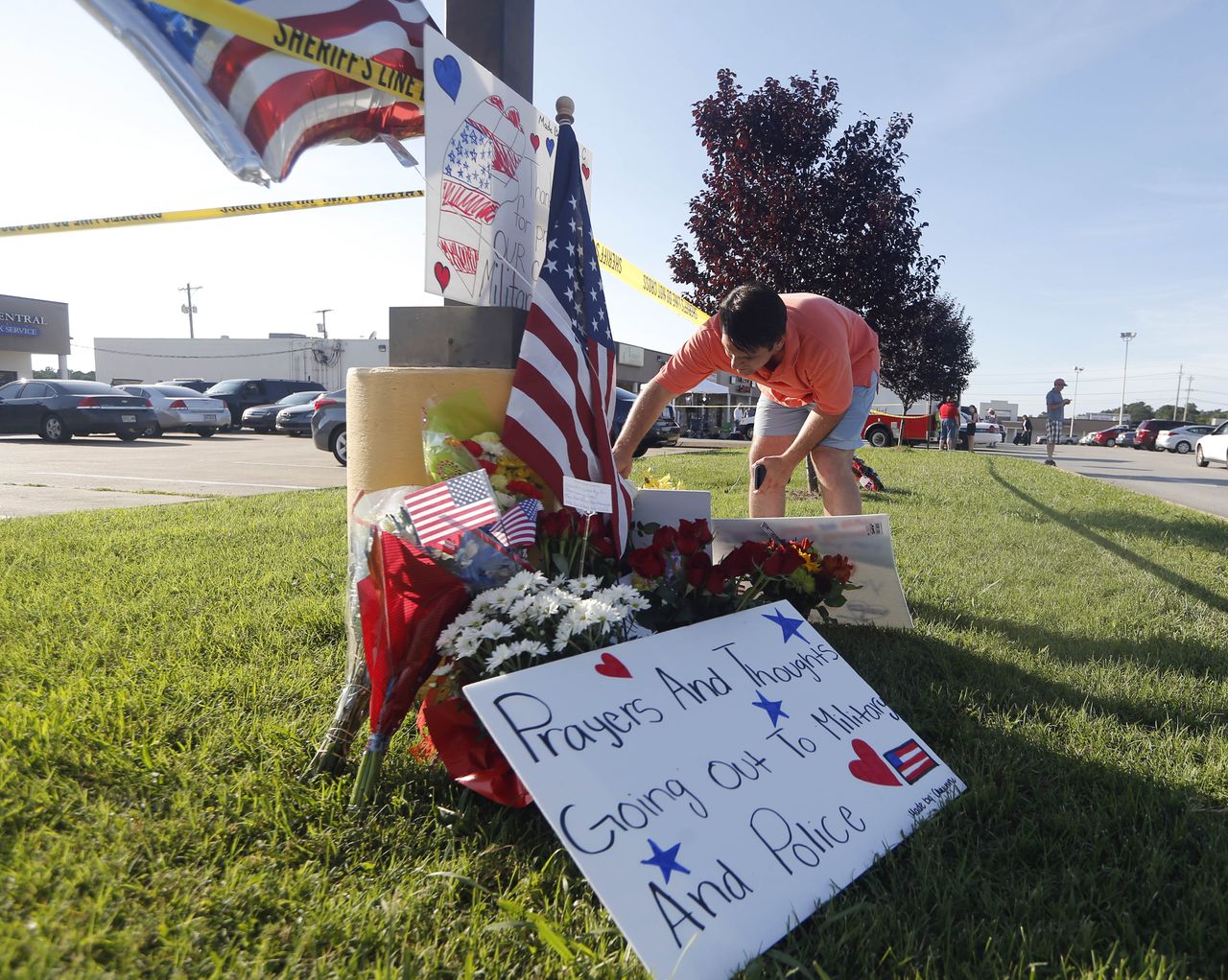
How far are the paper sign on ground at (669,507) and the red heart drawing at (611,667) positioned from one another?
121 centimetres

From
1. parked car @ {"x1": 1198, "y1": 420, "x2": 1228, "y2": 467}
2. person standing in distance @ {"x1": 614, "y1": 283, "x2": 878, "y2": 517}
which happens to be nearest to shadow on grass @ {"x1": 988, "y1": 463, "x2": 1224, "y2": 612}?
person standing in distance @ {"x1": 614, "y1": 283, "x2": 878, "y2": 517}

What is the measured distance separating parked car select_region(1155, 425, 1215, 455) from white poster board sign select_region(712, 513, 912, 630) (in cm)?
4575

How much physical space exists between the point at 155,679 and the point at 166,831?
3.14ft

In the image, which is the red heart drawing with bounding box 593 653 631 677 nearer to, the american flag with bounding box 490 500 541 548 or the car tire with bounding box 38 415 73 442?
the american flag with bounding box 490 500 541 548

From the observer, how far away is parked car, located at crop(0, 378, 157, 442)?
1542cm

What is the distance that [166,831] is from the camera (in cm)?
169

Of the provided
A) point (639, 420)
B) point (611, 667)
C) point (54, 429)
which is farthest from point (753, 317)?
point (54, 429)

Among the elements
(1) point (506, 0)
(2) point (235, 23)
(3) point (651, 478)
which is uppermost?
(1) point (506, 0)

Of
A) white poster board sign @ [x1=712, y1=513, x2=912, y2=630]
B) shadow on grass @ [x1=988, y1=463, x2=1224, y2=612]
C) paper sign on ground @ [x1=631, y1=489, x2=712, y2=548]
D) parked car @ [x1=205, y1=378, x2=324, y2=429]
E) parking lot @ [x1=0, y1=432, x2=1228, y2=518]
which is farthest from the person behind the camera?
parked car @ [x1=205, y1=378, x2=324, y2=429]

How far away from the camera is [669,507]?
3.10m

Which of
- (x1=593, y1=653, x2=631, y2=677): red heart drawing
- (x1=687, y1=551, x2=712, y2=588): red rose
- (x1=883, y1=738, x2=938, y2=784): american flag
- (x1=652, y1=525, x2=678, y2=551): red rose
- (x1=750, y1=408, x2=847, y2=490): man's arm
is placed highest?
(x1=750, y1=408, x2=847, y2=490): man's arm

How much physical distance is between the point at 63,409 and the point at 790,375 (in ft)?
55.8

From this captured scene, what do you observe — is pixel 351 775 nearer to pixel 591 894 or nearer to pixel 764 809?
pixel 591 894

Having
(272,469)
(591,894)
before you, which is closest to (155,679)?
(591,894)
